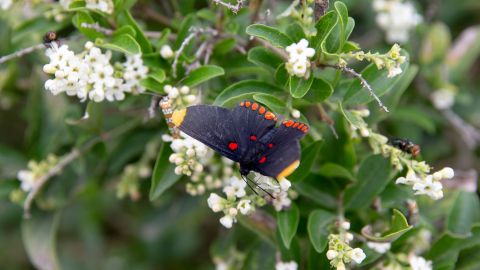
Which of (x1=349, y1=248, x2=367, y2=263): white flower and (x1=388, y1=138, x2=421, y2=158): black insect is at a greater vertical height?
(x1=388, y1=138, x2=421, y2=158): black insect

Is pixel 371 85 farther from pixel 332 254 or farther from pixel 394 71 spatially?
pixel 332 254

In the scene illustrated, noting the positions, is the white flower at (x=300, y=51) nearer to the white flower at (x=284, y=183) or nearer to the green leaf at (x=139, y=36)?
the white flower at (x=284, y=183)

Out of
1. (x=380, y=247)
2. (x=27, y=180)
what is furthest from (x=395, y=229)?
(x=27, y=180)

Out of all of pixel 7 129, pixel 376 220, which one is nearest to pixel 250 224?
pixel 376 220

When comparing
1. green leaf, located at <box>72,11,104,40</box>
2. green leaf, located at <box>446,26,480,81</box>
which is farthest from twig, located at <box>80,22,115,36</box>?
green leaf, located at <box>446,26,480,81</box>

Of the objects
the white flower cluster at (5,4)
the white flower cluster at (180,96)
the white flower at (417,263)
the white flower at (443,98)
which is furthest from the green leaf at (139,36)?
the white flower at (443,98)

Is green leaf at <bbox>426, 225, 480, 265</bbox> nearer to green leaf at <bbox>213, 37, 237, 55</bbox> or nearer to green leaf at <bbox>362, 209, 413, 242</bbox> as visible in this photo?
green leaf at <bbox>362, 209, 413, 242</bbox>
